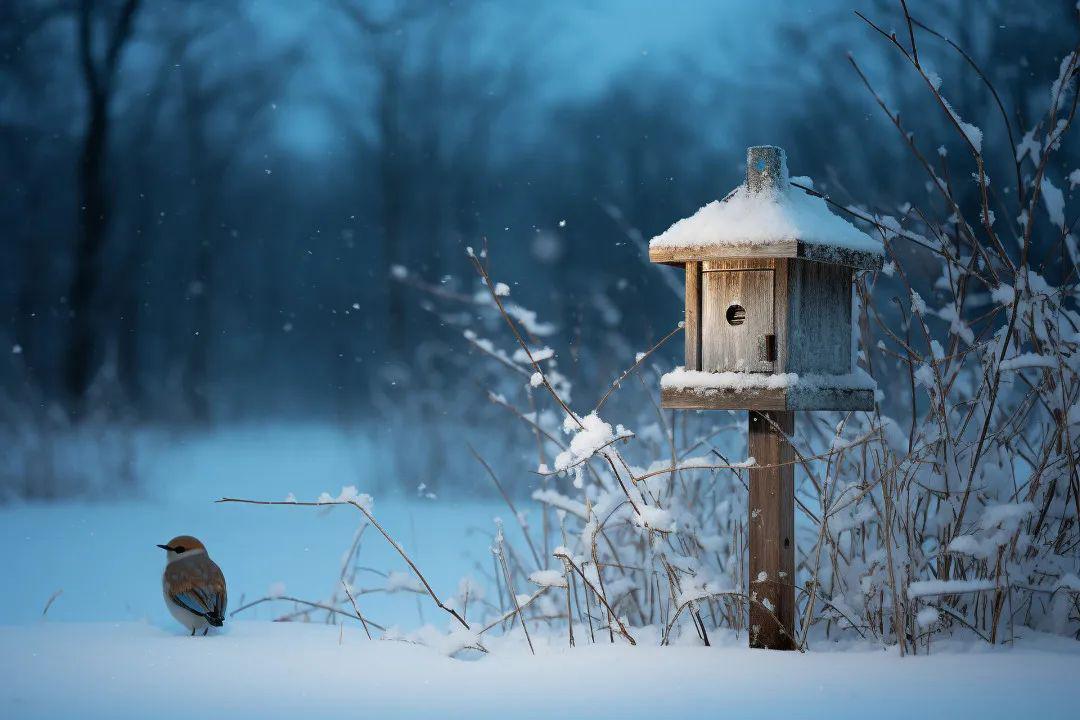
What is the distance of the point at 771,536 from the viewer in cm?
317

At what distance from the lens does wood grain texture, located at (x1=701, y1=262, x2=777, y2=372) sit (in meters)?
3.15

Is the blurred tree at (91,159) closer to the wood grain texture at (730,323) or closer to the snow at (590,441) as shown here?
the wood grain texture at (730,323)

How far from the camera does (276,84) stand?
15.3 metres

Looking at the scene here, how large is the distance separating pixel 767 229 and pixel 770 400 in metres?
0.48

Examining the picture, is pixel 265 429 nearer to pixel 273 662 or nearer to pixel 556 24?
pixel 556 24

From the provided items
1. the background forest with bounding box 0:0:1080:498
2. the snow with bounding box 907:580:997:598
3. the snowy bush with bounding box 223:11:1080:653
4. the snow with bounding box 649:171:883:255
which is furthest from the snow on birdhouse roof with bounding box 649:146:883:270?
the background forest with bounding box 0:0:1080:498

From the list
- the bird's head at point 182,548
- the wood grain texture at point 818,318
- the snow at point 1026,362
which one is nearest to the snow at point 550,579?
the wood grain texture at point 818,318

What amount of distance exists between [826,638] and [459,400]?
7407mm

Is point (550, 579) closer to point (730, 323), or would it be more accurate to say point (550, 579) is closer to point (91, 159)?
point (730, 323)

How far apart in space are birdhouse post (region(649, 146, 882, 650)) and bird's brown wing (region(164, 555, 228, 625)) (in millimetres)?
1471

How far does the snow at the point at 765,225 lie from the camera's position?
304 centimetres

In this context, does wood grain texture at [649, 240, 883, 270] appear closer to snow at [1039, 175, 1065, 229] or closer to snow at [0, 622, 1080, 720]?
snow at [1039, 175, 1065, 229]

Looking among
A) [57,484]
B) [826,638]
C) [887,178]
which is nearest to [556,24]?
[887,178]

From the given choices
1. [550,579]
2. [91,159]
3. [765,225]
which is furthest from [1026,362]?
[91,159]
